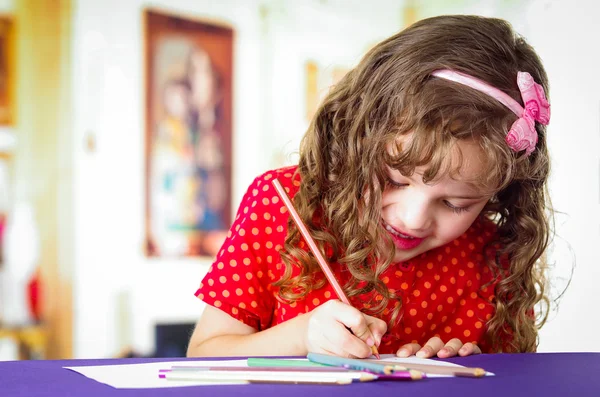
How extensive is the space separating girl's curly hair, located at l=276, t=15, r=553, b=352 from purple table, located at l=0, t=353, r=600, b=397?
255 mm

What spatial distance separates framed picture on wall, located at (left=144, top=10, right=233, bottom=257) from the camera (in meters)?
3.24

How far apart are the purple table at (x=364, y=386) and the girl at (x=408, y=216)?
0.48 feet

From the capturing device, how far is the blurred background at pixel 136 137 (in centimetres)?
304

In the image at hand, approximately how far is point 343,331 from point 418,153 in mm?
225

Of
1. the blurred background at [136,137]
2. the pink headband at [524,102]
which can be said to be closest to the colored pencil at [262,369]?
the pink headband at [524,102]

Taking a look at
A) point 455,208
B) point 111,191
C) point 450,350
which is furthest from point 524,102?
point 111,191

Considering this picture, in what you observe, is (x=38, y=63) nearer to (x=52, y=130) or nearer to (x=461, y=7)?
(x=52, y=130)

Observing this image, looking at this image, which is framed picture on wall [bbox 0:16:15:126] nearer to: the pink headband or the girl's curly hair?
the girl's curly hair

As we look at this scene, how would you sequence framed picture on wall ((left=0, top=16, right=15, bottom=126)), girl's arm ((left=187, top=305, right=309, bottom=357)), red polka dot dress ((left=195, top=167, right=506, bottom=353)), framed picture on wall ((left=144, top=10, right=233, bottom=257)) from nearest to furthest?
girl's arm ((left=187, top=305, right=309, bottom=357)) → red polka dot dress ((left=195, top=167, right=506, bottom=353)) → framed picture on wall ((left=0, top=16, right=15, bottom=126)) → framed picture on wall ((left=144, top=10, right=233, bottom=257))

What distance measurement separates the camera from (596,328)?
4.64 feet

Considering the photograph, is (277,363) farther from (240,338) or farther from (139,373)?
(240,338)

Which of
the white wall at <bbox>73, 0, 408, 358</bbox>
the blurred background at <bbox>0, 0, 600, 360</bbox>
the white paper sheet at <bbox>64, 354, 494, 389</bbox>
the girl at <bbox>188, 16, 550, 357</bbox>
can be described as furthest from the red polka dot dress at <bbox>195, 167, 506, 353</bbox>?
the white wall at <bbox>73, 0, 408, 358</bbox>

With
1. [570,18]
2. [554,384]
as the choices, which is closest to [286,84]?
[570,18]

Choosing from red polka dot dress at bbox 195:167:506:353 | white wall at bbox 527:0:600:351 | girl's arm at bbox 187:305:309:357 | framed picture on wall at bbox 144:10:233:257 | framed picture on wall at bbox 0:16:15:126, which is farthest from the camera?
framed picture on wall at bbox 144:10:233:257
